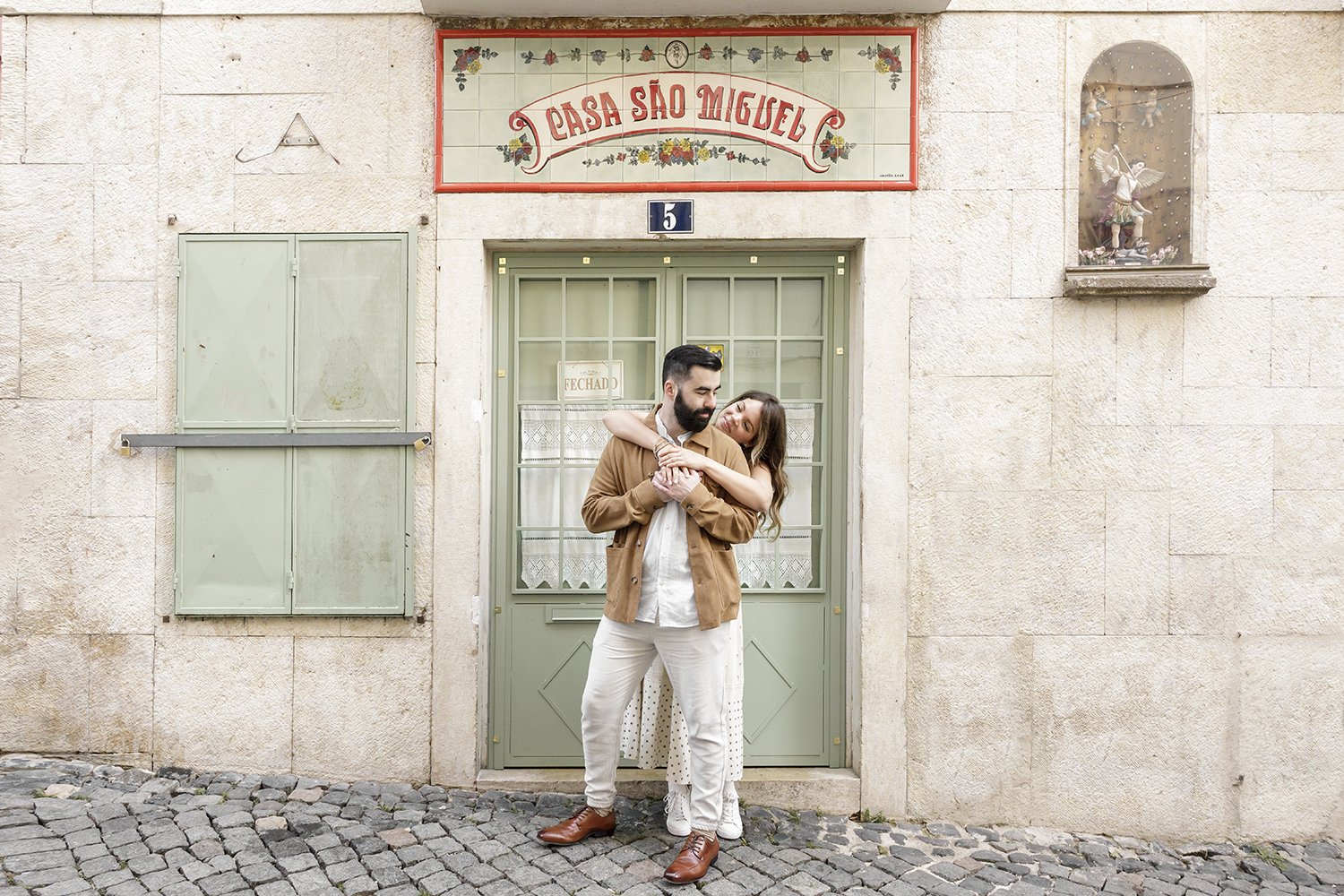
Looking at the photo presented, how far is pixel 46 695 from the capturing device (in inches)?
179

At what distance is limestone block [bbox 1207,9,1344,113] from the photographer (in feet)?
14.6

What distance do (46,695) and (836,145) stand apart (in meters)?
4.98

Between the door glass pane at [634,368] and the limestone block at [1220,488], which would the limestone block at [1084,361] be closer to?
the limestone block at [1220,488]

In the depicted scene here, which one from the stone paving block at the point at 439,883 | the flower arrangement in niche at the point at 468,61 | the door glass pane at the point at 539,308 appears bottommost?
the stone paving block at the point at 439,883

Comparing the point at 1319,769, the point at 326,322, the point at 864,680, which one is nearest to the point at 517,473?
the point at 326,322

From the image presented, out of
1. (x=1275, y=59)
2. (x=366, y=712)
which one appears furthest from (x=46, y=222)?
(x=1275, y=59)

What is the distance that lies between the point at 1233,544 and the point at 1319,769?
1217mm

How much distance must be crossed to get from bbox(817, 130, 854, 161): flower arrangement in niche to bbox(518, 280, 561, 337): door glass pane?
1573 mm

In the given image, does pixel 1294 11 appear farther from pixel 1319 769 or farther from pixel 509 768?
pixel 509 768

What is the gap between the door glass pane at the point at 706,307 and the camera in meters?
4.73

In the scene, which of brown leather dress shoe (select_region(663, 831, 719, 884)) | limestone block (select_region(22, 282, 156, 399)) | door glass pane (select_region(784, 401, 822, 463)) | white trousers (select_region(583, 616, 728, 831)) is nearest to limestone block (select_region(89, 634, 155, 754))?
limestone block (select_region(22, 282, 156, 399))

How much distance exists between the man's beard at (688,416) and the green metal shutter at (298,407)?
5.33ft

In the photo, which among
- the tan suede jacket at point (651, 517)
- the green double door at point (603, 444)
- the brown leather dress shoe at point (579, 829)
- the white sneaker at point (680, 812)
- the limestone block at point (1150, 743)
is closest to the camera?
the tan suede jacket at point (651, 517)

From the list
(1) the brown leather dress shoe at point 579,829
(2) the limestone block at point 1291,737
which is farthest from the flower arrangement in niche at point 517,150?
(2) the limestone block at point 1291,737
